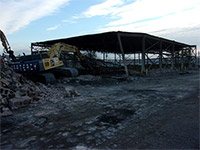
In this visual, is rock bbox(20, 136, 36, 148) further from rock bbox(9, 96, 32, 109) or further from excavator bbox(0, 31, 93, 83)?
excavator bbox(0, 31, 93, 83)

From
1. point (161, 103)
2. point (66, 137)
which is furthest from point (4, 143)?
point (161, 103)

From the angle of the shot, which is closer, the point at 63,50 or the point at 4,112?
the point at 4,112

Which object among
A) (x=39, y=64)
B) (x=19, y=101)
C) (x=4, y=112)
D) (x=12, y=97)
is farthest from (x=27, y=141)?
(x=39, y=64)

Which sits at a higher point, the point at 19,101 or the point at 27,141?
the point at 19,101

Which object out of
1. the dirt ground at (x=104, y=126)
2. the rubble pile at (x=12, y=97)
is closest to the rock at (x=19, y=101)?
the rubble pile at (x=12, y=97)

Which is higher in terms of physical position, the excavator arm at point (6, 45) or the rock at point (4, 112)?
the excavator arm at point (6, 45)

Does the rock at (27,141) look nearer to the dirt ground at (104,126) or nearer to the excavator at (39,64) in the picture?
the dirt ground at (104,126)

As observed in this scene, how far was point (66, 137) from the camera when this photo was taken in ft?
12.3

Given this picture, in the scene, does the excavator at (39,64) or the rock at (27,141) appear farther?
the excavator at (39,64)

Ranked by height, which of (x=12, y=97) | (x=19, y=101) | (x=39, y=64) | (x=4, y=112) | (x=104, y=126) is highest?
(x=39, y=64)

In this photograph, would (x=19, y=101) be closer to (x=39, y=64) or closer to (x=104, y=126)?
(x=104, y=126)

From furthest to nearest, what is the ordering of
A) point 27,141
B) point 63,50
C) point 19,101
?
point 63,50 → point 19,101 → point 27,141

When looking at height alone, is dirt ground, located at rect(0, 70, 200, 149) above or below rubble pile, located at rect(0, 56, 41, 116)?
below

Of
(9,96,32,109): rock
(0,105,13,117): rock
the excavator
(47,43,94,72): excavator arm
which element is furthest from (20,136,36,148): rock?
(47,43,94,72): excavator arm
